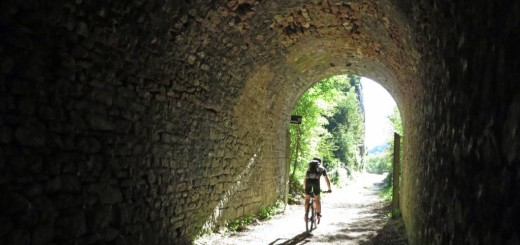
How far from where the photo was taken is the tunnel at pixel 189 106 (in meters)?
2.28

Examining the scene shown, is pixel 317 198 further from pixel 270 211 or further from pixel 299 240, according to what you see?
pixel 270 211

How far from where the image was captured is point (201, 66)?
7285 mm

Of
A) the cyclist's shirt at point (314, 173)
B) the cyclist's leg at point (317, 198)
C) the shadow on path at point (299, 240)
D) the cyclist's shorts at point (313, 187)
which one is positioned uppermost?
the cyclist's shirt at point (314, 173)

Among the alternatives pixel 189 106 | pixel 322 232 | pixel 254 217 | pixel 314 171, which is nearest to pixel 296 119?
pixel 254 217

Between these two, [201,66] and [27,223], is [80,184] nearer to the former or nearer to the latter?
[27,223]

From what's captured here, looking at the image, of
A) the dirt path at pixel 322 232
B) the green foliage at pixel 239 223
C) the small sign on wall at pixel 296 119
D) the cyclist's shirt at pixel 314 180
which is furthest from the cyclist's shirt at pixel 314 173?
the small sign on wall at pixel 296 119

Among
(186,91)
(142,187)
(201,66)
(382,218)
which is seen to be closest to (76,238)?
(142,187)

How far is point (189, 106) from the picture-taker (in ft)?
23.8

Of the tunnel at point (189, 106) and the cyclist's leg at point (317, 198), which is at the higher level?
the tunnel at point (189, 106)

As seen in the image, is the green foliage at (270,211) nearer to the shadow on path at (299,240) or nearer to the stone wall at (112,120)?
the shadow on path at (299,240)

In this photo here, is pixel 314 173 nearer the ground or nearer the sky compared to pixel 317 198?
nearer the sky

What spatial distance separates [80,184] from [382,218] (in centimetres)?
959

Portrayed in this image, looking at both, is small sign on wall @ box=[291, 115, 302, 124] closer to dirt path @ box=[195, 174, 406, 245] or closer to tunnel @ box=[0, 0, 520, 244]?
dirt path @ box=[195, 174, 406, 245]

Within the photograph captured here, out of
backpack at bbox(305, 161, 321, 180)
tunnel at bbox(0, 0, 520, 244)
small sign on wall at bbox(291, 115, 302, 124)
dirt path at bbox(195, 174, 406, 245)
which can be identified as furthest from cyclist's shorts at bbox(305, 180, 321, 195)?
small sign on wall at bbox(291, 115, 302, 124)
